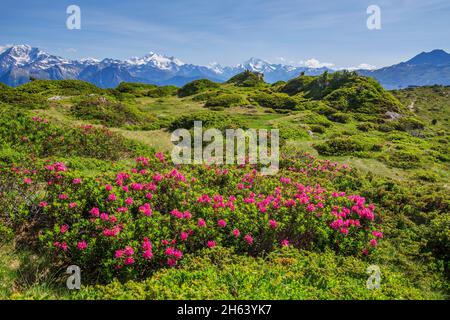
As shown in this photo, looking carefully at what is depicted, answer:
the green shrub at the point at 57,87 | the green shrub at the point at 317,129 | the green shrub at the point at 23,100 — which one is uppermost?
the green shrub at the point at 57,87

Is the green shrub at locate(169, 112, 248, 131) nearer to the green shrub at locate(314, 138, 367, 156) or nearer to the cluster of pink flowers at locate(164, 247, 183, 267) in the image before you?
the green shrub at locate(314, 138, 367, 156)

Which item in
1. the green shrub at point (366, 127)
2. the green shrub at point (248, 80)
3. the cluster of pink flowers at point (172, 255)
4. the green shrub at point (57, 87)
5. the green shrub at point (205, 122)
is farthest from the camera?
the green shrub at point (248, 80)

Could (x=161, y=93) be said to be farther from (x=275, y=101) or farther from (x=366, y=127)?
(x=366, y=127)

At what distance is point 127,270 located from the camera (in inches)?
264

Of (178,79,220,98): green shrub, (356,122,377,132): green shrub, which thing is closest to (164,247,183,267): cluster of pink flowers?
(356,122,377,132): green shrub

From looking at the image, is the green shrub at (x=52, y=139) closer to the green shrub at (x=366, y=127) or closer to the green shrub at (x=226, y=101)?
the green shrub at (x=366, y=127)

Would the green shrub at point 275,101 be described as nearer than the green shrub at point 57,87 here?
Yes

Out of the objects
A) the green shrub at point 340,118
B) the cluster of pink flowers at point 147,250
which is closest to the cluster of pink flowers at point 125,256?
the cluster of pink flowers at point 147,250

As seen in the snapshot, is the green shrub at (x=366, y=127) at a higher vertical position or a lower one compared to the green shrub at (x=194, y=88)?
lower

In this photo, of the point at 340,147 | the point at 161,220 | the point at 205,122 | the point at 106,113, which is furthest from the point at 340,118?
the point at 161,220

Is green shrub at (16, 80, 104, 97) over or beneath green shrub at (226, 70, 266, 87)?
beneath

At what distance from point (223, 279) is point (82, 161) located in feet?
32.1

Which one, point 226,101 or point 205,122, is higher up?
point 226,101

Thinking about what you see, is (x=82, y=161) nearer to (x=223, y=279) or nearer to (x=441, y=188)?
(x=223, y=279)
